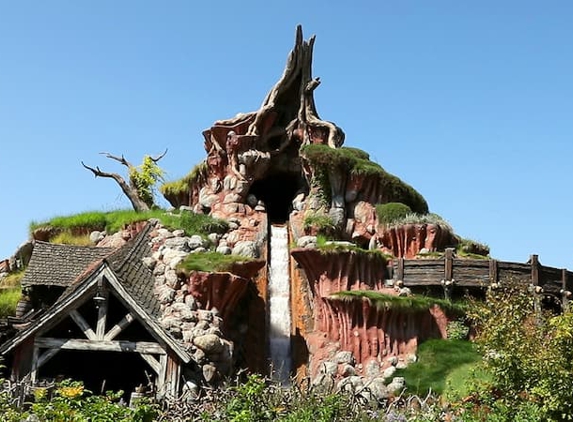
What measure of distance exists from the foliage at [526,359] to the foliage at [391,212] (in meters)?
10.2

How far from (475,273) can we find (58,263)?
40.8ft

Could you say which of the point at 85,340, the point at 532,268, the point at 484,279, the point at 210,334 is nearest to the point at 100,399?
the point at 85,340

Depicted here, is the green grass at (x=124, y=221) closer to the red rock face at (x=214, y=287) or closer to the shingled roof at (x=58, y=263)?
the shingled roof at (x=58, y=263)

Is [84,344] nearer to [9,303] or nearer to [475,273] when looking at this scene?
[9,303]

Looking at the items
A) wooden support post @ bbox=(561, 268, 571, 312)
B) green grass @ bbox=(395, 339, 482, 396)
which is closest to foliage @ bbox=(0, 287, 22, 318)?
green grass @ bbox=(395, 339, 482, 396)

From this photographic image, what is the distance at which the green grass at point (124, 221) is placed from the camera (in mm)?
24438

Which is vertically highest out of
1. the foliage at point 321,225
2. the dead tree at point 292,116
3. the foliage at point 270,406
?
the dead tree at point 292,116

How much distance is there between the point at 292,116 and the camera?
30.7 metres

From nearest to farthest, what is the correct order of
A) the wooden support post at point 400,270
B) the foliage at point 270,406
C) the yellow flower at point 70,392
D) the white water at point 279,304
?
the yellow flower at point 70,392 < the foliage at point 270,406 < the wooden support post at point 400,270 < the white water at point 279,304

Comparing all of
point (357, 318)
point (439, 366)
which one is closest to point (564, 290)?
point (439, 366)

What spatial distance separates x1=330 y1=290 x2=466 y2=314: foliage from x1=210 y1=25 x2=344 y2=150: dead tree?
8.88 metres

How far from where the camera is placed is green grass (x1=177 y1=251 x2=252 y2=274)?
20359 millimetres

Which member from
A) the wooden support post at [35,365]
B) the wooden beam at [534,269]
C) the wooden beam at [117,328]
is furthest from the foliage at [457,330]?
the wooden support post at [35,365]

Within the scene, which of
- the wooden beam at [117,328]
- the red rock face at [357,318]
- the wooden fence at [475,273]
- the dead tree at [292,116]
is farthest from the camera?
the dead tree at [292,116]
